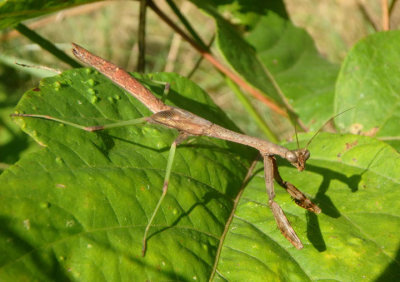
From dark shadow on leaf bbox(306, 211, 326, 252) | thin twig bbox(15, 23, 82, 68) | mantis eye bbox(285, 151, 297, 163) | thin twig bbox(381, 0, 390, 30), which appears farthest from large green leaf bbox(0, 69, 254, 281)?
thin twig bbox(381, 0, 390, 30)

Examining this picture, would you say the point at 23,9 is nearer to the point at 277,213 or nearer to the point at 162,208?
the point at 162,208

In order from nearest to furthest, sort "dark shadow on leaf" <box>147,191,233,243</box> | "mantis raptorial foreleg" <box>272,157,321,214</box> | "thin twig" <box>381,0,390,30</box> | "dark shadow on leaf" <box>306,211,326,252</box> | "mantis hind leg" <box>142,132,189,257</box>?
"mantis hind leg" <box>142,132,189,257</box>
"dark shadow on leaf" <box>147,191,233,243</box>
"dark shadow on leaf" <box>306,211,326,252</box>
"mantis raptorial foreleg" <box>272,157,321,214</box>
"thin twig" <box>381,0,390,30</box>

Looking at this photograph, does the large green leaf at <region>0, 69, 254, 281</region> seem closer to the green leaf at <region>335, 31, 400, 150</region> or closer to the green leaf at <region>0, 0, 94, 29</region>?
the green leaf at <region>0, 0, 94, 29</region>

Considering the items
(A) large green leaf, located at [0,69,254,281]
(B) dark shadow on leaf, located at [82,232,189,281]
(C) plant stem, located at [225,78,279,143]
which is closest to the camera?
(A) large green leaf, located at [0,69,254,281]

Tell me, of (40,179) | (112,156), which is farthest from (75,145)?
(40,179)

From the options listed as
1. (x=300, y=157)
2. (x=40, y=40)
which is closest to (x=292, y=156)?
(x=300, y=157)
